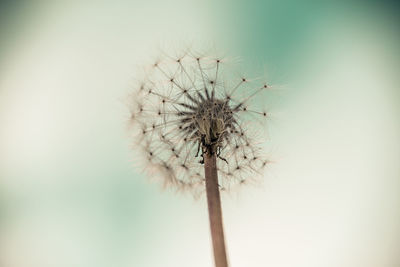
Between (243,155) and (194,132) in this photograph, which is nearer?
(194,132)

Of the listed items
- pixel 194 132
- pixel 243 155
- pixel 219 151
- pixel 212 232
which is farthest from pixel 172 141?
pixel 212 232

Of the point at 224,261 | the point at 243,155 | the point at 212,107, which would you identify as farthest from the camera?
the point at 243,155

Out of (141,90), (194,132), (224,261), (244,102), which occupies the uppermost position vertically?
(141,90)

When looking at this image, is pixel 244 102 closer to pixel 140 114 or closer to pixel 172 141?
pixel 172 141

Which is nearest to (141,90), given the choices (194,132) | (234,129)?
(194,132)

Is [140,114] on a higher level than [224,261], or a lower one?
higher

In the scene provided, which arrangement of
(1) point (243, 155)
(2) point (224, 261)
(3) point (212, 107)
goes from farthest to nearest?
(1) point (243, 155), (3) point (212, 107), (2) point (224, 261)
